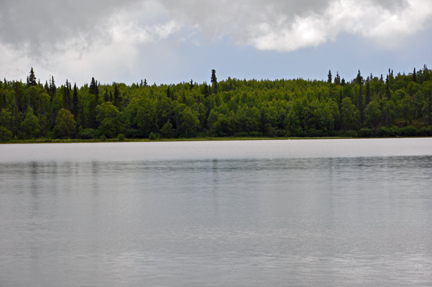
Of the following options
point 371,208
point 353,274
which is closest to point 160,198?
point 371,208

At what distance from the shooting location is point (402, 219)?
1955 centimetres

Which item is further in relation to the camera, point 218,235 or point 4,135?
point 4,135

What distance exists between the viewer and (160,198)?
86.4 ft

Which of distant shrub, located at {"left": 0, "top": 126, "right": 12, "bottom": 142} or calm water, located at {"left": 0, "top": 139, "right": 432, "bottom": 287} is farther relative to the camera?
distant shrub, located at {"left": 0, "top": 126, "right": 12, "bottom": 142}

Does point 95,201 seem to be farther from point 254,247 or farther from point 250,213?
point 254,247


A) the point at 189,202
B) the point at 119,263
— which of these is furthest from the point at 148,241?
the point at 189,202

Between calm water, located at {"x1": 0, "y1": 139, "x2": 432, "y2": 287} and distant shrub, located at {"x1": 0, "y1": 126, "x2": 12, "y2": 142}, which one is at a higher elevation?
distant shrub, located at {"x1": 0, "y1": 126, "x2": 12, "y2": 142}

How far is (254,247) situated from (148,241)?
3.29 meters

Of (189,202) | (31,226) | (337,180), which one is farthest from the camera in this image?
(337,180)

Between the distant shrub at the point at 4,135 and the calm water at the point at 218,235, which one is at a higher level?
the distant shrub at the point at 4,135

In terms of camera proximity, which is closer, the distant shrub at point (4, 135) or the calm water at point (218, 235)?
the calm water at point (218, 235)

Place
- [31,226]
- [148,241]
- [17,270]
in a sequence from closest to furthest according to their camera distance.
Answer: [17,270] → [148,241] → [31,226]

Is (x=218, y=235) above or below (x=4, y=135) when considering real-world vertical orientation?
below

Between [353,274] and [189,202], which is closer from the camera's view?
[353,274]
